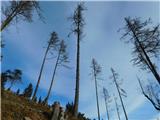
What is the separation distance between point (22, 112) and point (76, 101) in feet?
18.9

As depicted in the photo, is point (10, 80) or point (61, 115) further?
point (10, 80)

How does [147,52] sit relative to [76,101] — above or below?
above

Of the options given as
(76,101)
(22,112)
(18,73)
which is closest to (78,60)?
(76,101)

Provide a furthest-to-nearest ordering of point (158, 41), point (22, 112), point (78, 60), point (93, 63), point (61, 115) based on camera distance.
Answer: point (93, 63) < point (78, 60) < point (158, 41) < point (61, 115) < point (22, 112)

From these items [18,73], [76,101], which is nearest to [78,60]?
[76,101]

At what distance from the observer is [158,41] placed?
13.1 meters

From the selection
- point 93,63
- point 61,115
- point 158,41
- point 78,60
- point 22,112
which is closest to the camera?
point 22,112

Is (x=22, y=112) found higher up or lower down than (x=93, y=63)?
lower down

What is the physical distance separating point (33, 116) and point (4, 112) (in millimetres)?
→ 1740

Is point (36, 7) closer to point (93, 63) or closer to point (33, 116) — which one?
point (33, 116)

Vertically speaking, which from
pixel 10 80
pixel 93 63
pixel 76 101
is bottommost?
pixel 76 101

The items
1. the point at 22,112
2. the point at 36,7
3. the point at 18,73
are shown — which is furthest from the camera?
the point at 18,73

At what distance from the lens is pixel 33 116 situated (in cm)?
880

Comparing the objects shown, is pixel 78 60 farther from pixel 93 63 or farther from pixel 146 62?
pixel 93 63
